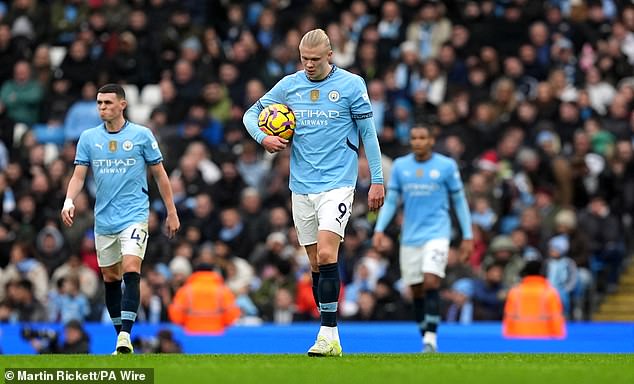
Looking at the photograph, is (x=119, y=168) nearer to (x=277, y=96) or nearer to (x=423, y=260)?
(x=277, y=96)

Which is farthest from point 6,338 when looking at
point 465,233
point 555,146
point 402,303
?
point 555,146

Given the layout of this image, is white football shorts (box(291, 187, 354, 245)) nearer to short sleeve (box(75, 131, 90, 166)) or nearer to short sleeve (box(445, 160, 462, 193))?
short sleeve (box(75, 131, 90, 166))

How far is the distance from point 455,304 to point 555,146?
389cm

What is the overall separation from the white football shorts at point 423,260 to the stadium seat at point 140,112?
1038cm

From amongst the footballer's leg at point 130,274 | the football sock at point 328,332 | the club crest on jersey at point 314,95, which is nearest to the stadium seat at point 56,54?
the footballer's leg at point 130,274

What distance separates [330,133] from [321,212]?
26.9 inches

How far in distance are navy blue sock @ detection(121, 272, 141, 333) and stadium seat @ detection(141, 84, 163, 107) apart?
43.7 ft

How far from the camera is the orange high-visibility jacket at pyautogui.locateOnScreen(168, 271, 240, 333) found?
20.9 metres

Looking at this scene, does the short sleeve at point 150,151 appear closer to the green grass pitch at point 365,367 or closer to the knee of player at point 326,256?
the green grass pitch at point 365,367

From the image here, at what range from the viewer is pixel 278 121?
1352 cm

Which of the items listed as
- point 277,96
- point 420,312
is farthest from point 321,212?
point 420,312

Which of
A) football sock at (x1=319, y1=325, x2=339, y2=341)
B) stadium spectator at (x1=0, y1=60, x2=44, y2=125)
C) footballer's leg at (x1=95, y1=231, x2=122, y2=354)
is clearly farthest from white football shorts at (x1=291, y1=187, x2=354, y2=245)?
stadium spectator at (x1=0, y1=60, x2=44, y2=125)

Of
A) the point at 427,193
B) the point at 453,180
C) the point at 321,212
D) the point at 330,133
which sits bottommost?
the point at 321,212

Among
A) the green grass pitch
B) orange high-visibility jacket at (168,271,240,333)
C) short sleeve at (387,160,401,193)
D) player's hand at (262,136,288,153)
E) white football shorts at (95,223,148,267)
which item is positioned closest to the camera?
the green grass pitch
